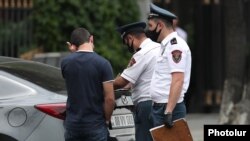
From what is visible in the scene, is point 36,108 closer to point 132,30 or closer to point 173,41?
point 132,30

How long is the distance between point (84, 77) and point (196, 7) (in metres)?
8.56

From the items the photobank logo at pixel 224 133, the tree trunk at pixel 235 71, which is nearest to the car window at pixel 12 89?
the photobank logo at pixel 224 133

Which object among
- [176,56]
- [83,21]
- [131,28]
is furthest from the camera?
[83,21]

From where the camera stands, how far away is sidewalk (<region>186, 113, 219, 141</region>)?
11453 mm

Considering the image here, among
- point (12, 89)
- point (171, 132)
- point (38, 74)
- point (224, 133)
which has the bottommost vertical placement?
point (224, 133)

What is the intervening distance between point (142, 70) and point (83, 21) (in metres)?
5.83

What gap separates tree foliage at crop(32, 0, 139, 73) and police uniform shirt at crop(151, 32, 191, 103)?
19.6ft

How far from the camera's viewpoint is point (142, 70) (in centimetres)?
643

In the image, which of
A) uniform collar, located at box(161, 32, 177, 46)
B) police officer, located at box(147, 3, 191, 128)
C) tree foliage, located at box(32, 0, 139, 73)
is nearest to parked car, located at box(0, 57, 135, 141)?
police officer, located at box(147, 3, 191, 128)

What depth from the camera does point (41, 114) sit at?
6121mm

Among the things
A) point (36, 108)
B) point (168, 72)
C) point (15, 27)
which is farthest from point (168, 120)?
point (15, 27)

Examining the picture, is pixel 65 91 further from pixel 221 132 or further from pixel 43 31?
pixel 43 31

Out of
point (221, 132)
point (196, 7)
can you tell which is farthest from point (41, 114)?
point (196, 7)

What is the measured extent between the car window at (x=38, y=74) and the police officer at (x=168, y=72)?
90 centimetres
